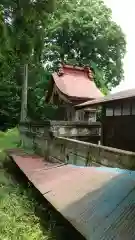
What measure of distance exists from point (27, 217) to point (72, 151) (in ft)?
9.20

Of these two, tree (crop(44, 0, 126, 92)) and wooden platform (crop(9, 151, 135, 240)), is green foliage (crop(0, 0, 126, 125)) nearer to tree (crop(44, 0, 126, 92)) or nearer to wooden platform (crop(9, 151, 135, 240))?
tree (crop(44, 0, 126, 92))

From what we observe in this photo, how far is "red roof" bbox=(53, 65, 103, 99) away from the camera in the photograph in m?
18.2

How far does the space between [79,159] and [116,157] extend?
2.54m

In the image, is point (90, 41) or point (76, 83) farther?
point (90, 41)

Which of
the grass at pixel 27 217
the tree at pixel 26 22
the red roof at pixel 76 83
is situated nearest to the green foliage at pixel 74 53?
the red roof at pixel 76 83

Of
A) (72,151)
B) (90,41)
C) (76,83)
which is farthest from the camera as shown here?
(90,41)

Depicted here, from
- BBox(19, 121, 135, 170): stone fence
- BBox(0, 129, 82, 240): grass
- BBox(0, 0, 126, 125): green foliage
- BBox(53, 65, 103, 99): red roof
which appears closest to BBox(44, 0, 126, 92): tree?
BBox(0, 0, 126, 125): green foliage

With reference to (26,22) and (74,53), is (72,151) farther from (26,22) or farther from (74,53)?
(74,53)

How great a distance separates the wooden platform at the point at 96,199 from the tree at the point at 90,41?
24073mm

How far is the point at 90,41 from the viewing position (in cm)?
3388

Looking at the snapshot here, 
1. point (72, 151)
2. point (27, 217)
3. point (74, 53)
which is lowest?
point (27, 217)

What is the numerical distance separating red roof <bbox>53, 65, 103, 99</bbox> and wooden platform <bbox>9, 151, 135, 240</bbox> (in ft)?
31.2

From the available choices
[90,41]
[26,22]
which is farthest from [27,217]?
[90,41]

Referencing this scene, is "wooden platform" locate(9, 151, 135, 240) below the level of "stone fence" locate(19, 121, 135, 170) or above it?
below
